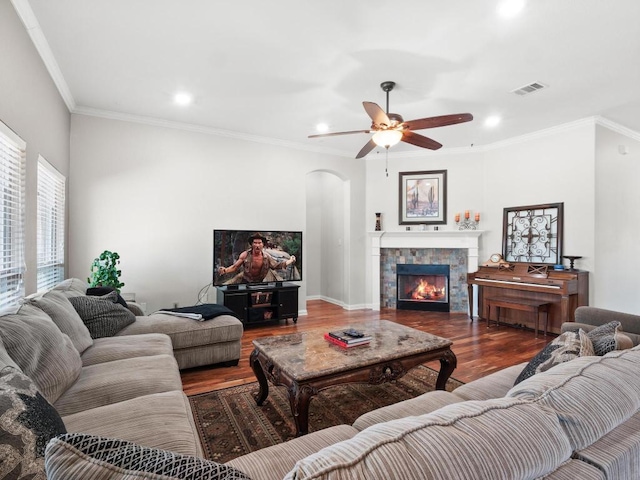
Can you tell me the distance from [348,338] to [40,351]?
176 centimetres

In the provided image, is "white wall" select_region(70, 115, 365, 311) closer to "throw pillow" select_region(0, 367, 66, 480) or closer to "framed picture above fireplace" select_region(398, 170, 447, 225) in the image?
"framed picture above fireplace" select_region(398, 170, 447, 225)

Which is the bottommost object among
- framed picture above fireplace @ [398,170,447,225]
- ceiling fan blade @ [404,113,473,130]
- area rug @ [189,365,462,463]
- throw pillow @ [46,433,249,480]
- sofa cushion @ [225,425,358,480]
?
area rug @ [189,365,462,463]

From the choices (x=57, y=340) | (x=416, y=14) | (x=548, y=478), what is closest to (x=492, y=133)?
(x=416, y=14)

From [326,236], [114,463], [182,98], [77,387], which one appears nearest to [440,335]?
[326,236]

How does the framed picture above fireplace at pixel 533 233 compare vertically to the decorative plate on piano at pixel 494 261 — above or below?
above

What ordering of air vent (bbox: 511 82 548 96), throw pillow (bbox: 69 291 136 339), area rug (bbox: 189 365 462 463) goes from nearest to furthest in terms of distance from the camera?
area rug (bbox: 189 365 462 463) < throw pillow (bbox: 69 291 136 339) < air vent (bbox: 511 82 548 96)

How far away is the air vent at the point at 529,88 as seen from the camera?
3.36m

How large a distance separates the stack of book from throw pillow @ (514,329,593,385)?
110 centimetres

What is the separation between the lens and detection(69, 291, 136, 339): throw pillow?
2553 mm

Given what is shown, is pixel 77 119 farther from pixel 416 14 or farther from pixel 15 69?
pixel 416 14

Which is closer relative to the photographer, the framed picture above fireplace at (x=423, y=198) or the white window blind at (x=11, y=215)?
the white window blind at (x=11, y=215)

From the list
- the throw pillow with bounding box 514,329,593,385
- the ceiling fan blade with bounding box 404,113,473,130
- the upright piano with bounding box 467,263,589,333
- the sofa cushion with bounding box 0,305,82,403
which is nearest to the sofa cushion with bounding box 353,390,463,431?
the throw pillow with bounding box 514,329,593,385

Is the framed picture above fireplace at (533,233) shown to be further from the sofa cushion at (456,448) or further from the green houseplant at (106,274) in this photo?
the green houseplant at (106,274)

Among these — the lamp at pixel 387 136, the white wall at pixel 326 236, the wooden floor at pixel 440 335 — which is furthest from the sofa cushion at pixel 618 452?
the white wall at pixel 326 236
